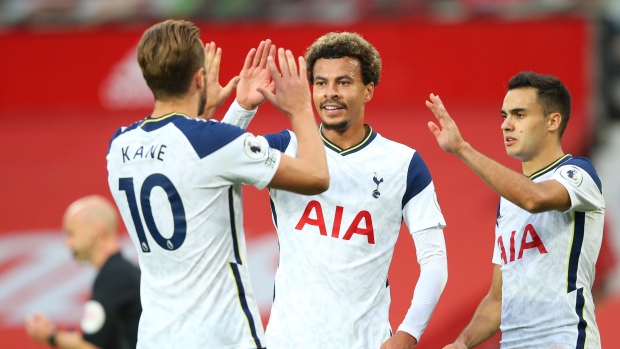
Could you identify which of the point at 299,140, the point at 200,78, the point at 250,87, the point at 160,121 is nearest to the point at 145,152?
the point at 160,121

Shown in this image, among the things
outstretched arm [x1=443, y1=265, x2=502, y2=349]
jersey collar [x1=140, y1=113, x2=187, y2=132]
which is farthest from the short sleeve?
jersey collar [x1=140, y1=113, x2=187, y2=132]

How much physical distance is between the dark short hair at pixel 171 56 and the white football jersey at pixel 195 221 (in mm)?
154

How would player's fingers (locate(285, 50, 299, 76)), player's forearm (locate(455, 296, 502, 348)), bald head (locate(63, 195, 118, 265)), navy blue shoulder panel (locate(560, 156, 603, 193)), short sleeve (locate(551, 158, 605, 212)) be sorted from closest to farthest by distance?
1. player's fingers (locate(285, 50, 299, 76))
2. short sleeve (locate(551, 158, 605, 212))
3. navy blue shoulder panel (locate(560, 156, 603, 193))
4. player's forearm (locate(455, 296, 502, 348))
5. bald head (locate(63, 195, 118, 265))

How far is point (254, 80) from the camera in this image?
512 centimetres

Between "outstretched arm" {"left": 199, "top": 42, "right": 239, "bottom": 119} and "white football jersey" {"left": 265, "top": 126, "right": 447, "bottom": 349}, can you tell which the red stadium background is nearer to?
"white football jersey" {"left": 265, "top": 126, "right": 447, "bottom": 349}

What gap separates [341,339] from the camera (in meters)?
4.92

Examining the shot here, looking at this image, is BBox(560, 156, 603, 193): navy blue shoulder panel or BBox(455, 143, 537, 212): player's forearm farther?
BBox(560, 156, 603, 193): navy blue shoulder panel

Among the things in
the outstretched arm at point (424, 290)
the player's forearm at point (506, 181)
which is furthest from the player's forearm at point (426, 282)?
the player's forearm at point (506, 181)

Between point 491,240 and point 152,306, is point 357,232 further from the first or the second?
point 491,240

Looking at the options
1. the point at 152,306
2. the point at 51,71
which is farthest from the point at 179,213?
the point at 51,71

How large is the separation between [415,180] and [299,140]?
3.63ft

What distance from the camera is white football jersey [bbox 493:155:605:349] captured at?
16.3ft

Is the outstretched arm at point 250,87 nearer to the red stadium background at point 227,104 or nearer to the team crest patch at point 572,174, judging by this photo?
the team crest patch at point 572,174

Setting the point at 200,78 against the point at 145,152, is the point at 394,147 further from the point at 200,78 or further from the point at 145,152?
the point at 145,152
